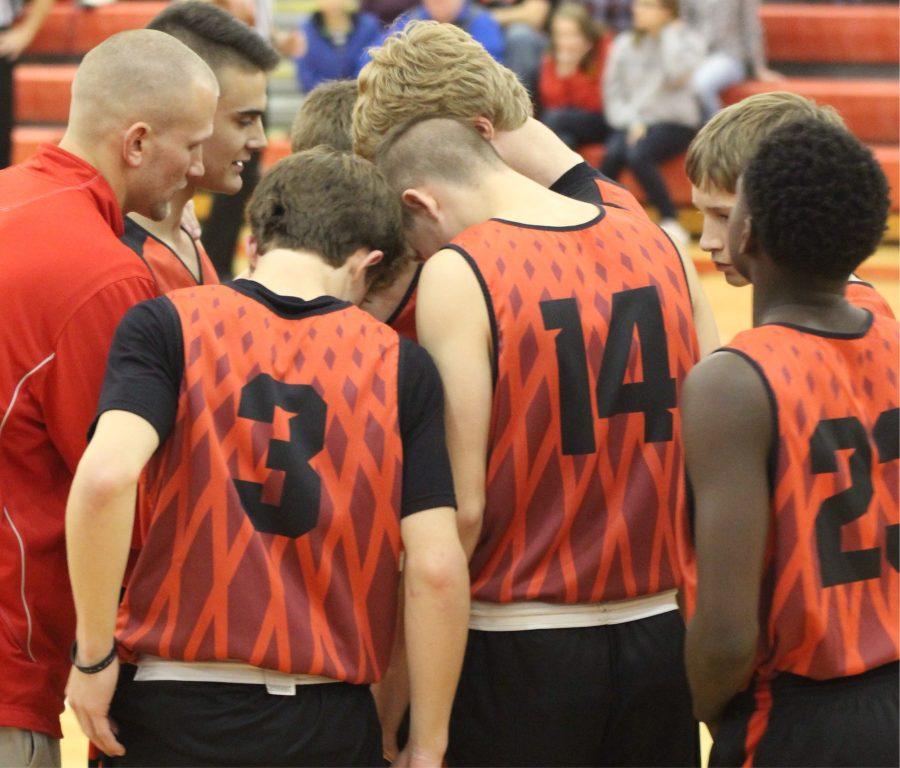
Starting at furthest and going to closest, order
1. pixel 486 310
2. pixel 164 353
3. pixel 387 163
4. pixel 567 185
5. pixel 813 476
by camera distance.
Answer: pixel 567 185 < pixel 387 163 < pixel 486 310 < pixel 164 353 < pixel 813 476

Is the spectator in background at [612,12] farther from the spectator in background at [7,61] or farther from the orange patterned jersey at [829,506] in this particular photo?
the orange patterned jersey at [829,506]

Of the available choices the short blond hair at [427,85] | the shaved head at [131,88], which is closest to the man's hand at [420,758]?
the short blond hair at [427,85]

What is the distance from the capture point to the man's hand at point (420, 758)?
2.06 metres

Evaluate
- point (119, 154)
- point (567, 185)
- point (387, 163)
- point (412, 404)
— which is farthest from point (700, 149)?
point (119, 154)

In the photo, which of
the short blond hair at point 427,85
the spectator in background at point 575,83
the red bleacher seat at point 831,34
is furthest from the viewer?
the red bleacher seat at point 831,34

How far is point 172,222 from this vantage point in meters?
2.90

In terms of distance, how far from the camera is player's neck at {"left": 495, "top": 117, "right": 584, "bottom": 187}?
8.24 ft

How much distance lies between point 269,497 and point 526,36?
25.6 feet

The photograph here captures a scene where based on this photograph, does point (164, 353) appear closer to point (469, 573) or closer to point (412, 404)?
point (412, 404)

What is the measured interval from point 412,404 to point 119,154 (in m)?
0.73

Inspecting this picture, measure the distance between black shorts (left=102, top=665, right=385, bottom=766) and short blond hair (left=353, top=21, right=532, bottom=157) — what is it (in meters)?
0.91

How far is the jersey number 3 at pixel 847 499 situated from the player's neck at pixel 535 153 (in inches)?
35.8

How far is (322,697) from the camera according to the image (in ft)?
6.56

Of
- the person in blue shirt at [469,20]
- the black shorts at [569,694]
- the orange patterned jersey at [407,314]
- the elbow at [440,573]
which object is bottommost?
the person in blue shirt at [469,20]
